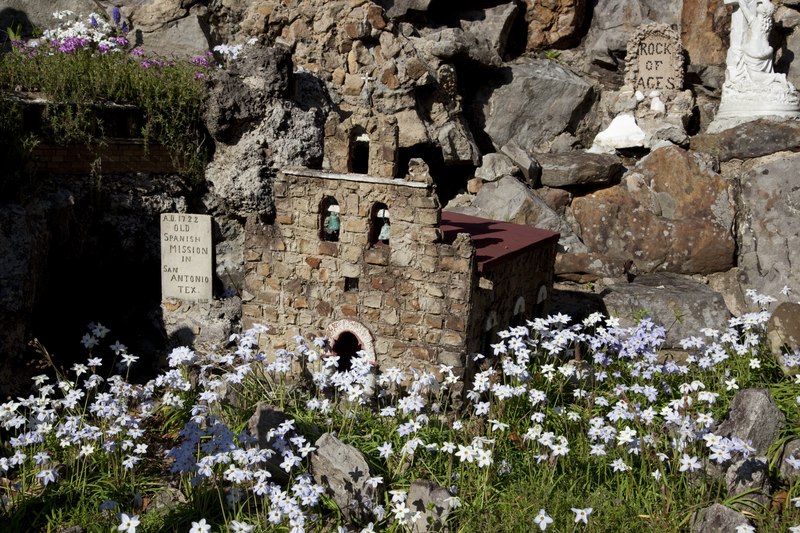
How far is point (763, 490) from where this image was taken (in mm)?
6047

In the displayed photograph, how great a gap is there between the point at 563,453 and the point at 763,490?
1.44 metres

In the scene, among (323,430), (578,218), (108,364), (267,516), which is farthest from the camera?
(578,218)

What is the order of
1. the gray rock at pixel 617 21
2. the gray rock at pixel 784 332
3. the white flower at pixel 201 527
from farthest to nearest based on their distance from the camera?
the gray rock at pixel 617 21
the gray rock at pixel 784 332
the white flower at pixel 201 527

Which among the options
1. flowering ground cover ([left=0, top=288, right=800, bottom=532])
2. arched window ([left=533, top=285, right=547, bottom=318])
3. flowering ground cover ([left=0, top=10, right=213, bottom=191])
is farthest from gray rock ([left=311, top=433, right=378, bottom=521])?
flowering ground cover ([left=0, top=10, right=213, bottom=191])

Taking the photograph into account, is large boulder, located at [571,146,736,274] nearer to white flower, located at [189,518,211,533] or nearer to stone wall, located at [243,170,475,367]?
stone wall, located at [243,170,475,367]

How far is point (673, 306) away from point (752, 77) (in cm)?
712

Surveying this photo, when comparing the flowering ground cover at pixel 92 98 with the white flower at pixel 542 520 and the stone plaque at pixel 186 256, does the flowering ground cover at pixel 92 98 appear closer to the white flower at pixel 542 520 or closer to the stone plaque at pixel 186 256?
the stone plaque at pixel 186 256

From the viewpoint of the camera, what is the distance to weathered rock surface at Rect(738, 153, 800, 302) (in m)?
12.3

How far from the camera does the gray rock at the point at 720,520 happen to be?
→ 5415mm

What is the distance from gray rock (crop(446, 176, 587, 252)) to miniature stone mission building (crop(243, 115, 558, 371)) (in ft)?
13.7

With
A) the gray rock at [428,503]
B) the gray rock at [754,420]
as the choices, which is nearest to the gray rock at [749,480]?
the gray rock at [754,420]

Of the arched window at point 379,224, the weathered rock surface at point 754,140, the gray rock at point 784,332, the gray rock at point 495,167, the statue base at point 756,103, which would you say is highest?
the statue base at point 756,103

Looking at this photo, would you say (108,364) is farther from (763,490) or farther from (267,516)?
(763,490)

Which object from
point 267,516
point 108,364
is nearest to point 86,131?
point 108,364
